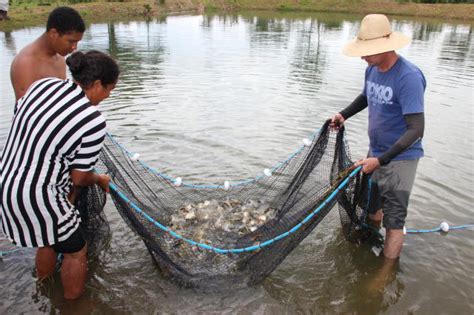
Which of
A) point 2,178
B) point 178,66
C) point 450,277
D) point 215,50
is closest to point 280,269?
point 450,277

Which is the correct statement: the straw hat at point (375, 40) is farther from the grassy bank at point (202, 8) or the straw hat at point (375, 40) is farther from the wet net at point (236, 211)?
the grassy bank at point (202, 8)

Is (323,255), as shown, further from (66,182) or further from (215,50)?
(215,50)

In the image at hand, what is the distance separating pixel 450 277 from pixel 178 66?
1156cm

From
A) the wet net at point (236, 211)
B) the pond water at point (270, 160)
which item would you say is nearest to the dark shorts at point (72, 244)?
the wet net at point (236, 211)

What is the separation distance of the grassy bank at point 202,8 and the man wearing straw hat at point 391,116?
25.3 meters

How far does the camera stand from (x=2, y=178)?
2572mm

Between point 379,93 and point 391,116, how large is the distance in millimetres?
237

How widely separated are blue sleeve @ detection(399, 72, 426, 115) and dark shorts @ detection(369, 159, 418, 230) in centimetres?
52

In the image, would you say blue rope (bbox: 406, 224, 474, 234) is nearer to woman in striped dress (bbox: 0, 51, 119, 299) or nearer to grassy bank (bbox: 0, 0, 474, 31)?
woman in striped dress (bbox: 0, 51, 119, 299)

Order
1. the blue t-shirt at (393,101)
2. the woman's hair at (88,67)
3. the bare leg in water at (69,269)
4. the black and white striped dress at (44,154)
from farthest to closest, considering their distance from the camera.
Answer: the blue t-shirt at (393,101)
the bare leg in water at (69,269)
the woman's hair at (88,67)
the black and white striped dress at (44,154)

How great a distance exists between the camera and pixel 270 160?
621 cm

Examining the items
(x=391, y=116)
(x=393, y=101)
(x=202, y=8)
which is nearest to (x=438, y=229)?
(x=391, y=116)

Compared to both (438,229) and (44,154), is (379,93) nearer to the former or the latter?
(438,229)

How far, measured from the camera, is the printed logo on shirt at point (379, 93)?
3252 millimetres
